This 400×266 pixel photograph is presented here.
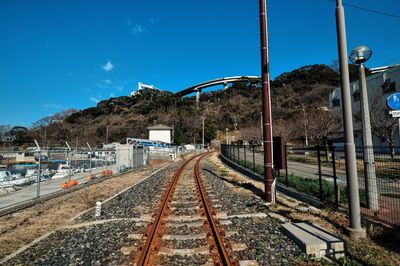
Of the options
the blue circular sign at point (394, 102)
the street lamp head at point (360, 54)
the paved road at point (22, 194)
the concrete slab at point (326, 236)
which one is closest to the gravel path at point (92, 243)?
the concrete slab at point (326, 236)

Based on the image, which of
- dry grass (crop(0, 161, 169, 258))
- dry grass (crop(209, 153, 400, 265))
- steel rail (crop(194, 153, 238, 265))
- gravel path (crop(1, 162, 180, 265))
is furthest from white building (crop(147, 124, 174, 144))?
dry grass (crop(209, 153, 400, 265))

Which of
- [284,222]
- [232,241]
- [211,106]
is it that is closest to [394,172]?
[284,222]

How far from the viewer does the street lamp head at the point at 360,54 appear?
22.3ft

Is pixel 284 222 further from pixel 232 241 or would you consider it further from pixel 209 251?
pixel 209 251

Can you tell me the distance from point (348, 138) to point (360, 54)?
2930mm

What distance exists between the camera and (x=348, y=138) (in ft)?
17.9

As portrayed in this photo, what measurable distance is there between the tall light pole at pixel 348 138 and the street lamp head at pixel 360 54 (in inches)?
64.3

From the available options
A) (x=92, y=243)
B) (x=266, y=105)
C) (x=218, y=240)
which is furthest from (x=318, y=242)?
(x=266, y=105)

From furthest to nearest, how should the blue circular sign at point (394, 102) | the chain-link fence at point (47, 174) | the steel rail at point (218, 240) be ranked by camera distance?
the chain-link fence at point (47, 174), the blue circular sign at point (394, 102), the steel rail at point (218, 240)

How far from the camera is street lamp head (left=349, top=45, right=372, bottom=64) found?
681 cm

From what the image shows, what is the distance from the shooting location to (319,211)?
7.15 metres

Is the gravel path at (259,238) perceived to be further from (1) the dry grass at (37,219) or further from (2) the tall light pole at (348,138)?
(1) the dry grass at (37,219)

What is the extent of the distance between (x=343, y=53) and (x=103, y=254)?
6.56m

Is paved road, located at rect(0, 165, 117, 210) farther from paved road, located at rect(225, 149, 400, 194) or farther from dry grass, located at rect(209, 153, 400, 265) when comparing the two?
paved road, located at rect(225, 149, 400, 194)
